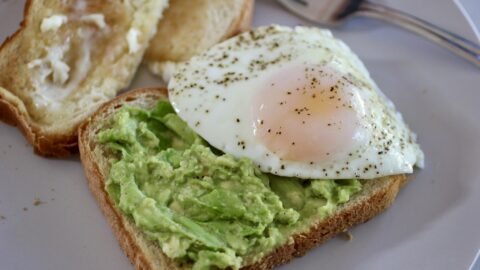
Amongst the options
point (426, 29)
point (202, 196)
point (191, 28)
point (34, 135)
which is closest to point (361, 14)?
point (426, 29)

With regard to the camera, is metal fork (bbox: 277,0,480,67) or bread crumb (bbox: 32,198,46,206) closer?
bread crumb (bbox: 32,198,46,206)

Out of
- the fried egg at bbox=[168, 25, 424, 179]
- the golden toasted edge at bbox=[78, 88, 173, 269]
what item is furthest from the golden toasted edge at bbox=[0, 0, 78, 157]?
the fried egg at bbox=[168, 25, 424, 179]

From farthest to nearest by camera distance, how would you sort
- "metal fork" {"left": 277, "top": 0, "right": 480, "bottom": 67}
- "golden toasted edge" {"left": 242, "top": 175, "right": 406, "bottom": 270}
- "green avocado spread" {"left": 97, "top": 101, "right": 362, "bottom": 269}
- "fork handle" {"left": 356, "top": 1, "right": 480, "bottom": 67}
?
1. "metal fork" {"left": 277, "top": 0, "right": 480, "bottom": 67}
2. "fork handle" {"left": 356, "top": 1, "right": 480, "bottom": 67}
3. "golden toasted edge" {"left": 242, "top": 175, "right": 406, "bottom": 270}
4. "green avocado spread" {"left": 97, "top": 101, "right": 362, "bottom": 269}

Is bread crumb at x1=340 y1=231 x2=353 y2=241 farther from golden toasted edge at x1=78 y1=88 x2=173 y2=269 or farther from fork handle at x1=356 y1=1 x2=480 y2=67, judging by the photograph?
fork handle at x1=356 y1=1 x2=480 y2=67

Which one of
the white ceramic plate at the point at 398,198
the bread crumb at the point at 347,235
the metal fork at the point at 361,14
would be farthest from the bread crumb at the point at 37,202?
the metal fork at the point at 361,14

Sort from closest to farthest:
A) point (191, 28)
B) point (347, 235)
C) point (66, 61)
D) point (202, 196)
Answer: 1. point (202, 196)
2. point (347, 235)
3. point (66, 61)
4. point (191, 28)

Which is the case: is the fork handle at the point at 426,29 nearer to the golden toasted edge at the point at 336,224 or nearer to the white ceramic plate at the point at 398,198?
the white ceramic plate at the point at 398,198

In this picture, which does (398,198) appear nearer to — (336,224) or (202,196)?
(336,224)
